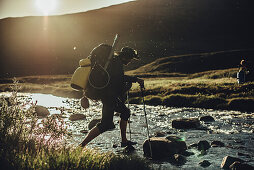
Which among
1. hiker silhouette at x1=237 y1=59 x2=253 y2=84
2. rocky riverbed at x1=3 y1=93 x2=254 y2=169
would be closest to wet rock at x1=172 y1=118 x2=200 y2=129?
rocky riverbed at x1=3 y1=93 x2=254 y2=169

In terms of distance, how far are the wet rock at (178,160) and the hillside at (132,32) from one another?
104877mm

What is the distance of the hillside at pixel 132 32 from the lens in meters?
126

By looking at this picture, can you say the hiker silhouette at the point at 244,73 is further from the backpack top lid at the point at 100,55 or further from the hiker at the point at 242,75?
the backpack top lid at the point at 100,55

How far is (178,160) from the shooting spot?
741 centimetres

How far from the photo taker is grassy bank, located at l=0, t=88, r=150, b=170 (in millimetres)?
5227

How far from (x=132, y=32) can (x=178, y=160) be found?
149 m

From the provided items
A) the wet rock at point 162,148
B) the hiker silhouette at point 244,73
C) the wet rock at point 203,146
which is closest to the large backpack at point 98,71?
the wet rock at point 162,148

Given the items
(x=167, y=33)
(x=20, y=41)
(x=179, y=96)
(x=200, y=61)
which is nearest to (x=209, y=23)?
(x=167, y=33)

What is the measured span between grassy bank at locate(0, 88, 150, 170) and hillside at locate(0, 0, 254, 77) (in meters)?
104

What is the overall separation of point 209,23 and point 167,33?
2810cm

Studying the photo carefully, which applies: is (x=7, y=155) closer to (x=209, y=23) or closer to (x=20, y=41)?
(x=20, y=41)

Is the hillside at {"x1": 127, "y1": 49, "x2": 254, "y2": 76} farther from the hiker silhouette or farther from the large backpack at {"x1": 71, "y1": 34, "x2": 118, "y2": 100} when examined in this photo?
the large backpack at {"x1": 71, "y1": 34, "x2": 118, "y2": 100}

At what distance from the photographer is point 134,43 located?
445 feet

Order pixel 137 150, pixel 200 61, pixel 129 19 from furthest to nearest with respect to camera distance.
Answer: pixel 129 19, pixel 200 61, pixel 137 150
